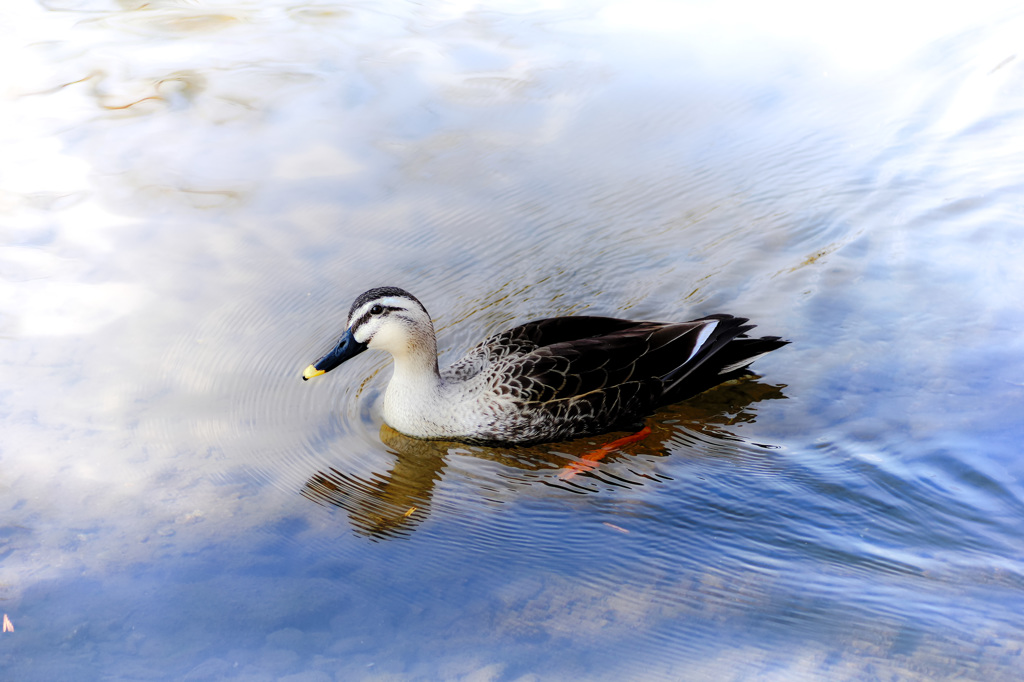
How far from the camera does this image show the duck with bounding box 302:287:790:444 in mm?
5527

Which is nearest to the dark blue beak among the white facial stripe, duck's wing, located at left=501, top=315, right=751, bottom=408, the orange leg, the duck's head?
the duck's head

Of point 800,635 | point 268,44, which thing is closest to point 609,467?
point 800,635

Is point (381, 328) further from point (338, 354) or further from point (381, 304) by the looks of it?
point (338, 354)

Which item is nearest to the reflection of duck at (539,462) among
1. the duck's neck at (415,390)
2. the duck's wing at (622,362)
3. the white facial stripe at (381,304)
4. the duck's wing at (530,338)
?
the duck's neck at (415,390)

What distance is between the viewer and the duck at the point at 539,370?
5527 millimetres

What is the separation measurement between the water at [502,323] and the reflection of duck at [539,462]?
3cm

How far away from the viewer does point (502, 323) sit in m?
6.67

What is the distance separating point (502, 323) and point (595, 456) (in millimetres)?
1578

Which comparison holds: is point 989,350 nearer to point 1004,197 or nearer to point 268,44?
point 1004,197

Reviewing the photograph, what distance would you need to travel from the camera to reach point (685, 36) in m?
10.1

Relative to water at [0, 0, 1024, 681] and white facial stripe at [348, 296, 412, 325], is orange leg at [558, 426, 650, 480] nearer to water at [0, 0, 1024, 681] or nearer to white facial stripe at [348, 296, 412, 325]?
water at [0, 0, 1024, 681]

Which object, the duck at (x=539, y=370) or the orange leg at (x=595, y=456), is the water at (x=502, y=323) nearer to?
the orange leg at (x=595, y=456)

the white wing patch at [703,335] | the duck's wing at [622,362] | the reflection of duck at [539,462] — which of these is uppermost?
the white wing patch at [703,335]

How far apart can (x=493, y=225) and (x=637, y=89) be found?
2799 mm
